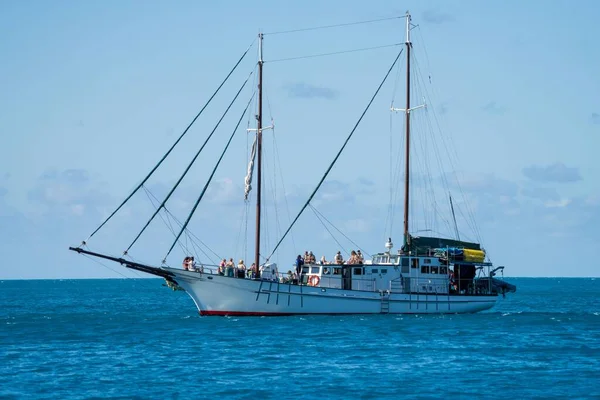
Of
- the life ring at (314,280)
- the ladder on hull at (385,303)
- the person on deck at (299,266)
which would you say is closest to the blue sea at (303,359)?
the ladder on hull at (385,303)

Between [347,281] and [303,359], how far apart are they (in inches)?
755

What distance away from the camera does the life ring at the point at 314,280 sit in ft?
200

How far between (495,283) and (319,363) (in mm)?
32308

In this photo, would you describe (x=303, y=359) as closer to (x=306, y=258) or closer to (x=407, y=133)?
(x=306, y=258)

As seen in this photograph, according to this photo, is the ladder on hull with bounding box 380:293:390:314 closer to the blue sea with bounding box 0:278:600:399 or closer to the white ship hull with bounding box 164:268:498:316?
the white ship hull with bounding box 164:268:498:316

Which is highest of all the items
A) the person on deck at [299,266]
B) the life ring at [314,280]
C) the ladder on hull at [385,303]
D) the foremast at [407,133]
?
the foremast at [407,133]

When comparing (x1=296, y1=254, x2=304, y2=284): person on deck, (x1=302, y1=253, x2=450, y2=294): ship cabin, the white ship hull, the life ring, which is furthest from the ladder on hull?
(x1=296, y1=254, x2=304, y2=284): person on deck

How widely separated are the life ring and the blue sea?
2421mm

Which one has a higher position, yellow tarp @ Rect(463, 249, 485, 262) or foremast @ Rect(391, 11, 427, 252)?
foremast @ Rect(391, 11, 427, 252)

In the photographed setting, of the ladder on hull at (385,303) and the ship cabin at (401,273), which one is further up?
the ship cabin at (401,273)

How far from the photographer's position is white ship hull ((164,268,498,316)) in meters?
58.5

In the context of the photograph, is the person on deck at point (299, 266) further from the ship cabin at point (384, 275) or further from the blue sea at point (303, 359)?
the blue sea at point (303, 359)

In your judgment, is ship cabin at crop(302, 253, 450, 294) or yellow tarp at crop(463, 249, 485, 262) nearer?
ship cabin at crop(302, 253, 450, 294)

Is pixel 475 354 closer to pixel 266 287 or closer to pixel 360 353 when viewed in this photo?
pixel 360 353
